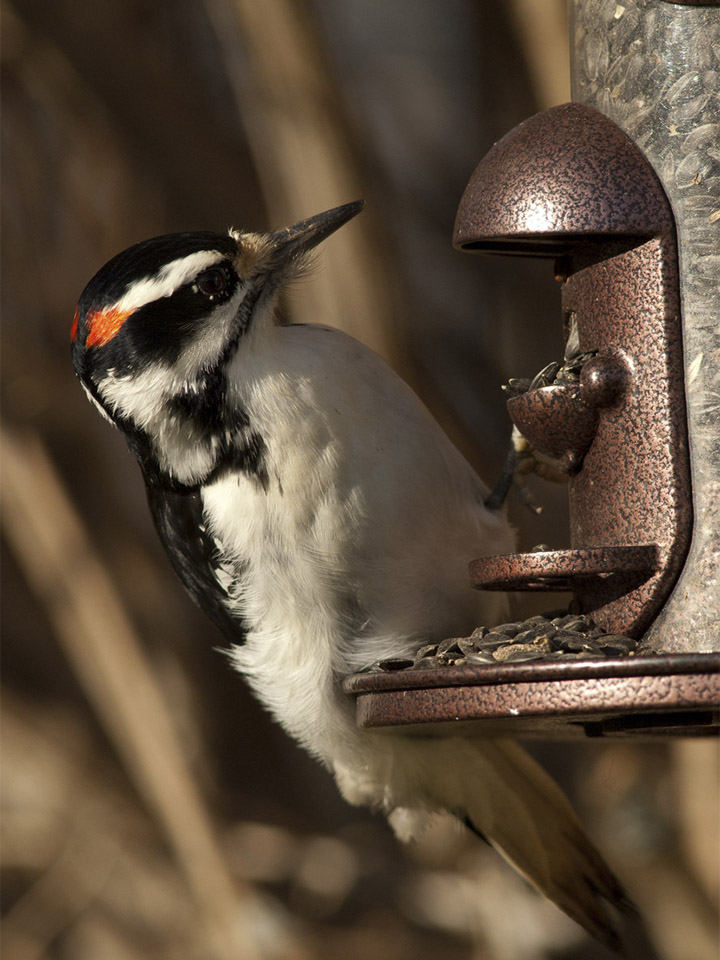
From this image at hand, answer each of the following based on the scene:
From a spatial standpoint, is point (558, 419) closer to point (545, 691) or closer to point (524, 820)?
point (545, 691)

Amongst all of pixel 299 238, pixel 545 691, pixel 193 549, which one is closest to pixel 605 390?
pixel 545 691

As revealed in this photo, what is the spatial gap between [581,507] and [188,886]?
2893 millimetres

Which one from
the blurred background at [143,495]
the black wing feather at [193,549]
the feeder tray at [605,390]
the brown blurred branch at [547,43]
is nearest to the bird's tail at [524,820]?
the black wing feather at [193,549]

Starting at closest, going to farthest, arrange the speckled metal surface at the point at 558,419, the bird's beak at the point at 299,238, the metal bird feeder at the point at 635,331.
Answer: the metal bird feeder at the point at 635,331, the speckled metal surface at the point at 558,419, the bird's beak at the point at 299,238

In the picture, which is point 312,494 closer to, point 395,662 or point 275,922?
point 395,662

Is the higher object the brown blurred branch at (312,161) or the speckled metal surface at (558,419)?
the brown blurred branch at (312,161)

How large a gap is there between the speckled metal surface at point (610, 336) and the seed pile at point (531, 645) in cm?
7

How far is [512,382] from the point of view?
6.92ft

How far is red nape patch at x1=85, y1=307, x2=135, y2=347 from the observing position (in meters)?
2.36

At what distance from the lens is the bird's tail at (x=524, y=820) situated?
9.36 ft

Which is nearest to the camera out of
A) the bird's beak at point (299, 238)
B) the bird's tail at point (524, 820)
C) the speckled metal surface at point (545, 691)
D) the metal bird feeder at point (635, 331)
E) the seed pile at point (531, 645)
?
the speckled metal surface at point (545, 691)

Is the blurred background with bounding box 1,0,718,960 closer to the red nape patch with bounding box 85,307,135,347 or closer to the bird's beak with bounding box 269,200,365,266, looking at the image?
the bird's beak with bounding box 269,200,365,266

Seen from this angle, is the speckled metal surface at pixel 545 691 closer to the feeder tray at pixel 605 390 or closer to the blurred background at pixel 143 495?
the feeder tray at pixel 605 390

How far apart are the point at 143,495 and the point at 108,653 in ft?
2.83
